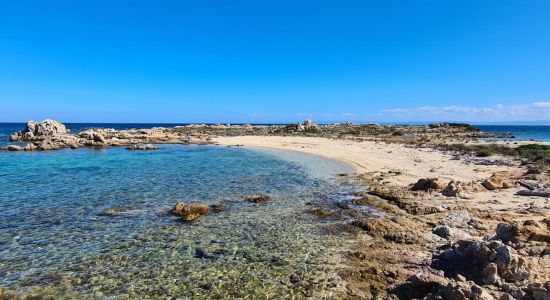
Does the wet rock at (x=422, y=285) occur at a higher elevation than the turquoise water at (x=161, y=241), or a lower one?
higher

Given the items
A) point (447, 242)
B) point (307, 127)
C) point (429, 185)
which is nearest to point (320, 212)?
point (447, 242)

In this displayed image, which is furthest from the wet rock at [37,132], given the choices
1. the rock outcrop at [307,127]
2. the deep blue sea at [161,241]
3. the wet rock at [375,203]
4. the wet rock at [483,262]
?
the wet rock at [483,262]

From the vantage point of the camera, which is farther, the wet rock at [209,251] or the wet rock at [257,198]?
the wet rock at [257,198]

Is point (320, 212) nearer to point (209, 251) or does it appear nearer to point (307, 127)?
point (209, 251)

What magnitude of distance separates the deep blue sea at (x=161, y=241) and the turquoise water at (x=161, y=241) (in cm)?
3

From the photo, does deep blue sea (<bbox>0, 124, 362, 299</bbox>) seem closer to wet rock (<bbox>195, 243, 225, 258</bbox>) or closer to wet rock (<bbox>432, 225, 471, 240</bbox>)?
wet rock (<bbox>195, 243, 225, 258</bbox>)

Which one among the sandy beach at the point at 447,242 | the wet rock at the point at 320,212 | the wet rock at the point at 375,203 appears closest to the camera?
the sandy beach at the point at 447,242

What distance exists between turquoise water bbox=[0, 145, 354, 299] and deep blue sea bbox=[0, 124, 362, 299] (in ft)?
0.11

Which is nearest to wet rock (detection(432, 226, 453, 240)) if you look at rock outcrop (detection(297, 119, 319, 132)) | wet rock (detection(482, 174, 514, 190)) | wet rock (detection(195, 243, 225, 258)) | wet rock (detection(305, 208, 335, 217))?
wet rock (detection(305, 208, 335, 217))

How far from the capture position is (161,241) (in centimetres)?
1214

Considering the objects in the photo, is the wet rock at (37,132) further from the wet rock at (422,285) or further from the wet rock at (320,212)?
the wet rock at (422,285)

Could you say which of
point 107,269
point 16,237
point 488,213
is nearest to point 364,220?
point 488,213

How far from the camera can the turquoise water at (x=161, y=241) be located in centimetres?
908

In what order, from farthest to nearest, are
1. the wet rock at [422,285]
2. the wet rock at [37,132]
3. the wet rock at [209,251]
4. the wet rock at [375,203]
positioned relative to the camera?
the wet rock at [37,132] → the wet rock at [375,203] → the wet rock at [209,251] → the wet rock at [422,285]
